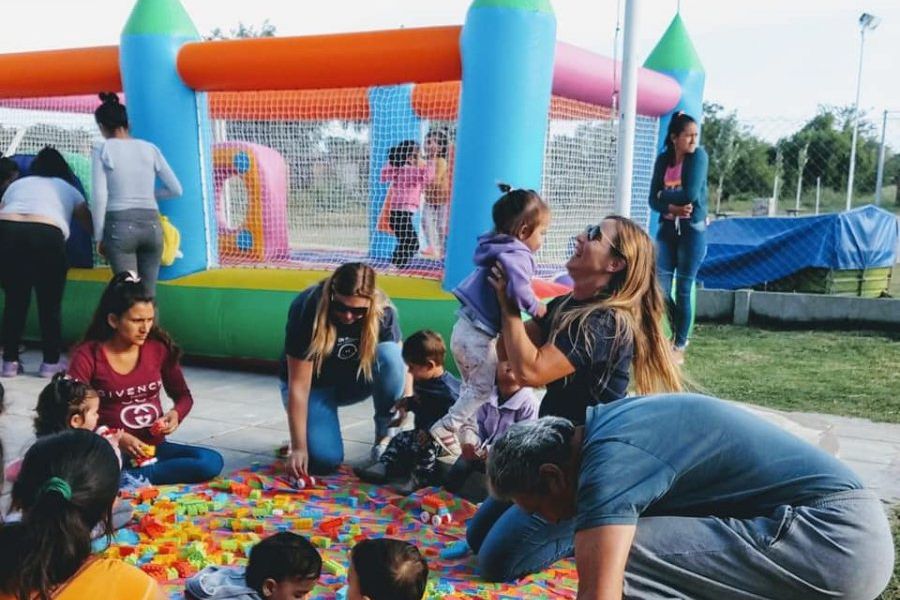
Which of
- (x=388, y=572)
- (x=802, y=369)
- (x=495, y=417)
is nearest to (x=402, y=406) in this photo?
(x=495, y=417)

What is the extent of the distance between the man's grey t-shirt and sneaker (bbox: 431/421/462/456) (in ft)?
5.63

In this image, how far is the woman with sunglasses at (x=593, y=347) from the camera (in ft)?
9.93

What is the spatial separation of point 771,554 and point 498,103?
371 cm

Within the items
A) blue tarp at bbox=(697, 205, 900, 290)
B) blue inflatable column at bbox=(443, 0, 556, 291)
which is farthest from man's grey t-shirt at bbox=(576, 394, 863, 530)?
blue tarp at bbox=(697, 205, 900, 290)

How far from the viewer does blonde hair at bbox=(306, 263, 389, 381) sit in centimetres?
394

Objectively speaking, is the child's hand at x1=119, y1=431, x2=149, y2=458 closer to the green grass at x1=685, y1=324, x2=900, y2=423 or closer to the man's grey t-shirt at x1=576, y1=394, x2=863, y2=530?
the man's grey t-shirt at x1=576, y1=394, x2=863, y2=530

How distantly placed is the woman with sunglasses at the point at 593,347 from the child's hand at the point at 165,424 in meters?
1.53

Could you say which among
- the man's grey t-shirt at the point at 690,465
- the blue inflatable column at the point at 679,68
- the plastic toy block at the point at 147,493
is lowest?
the plastic toy block at the point at 147,493

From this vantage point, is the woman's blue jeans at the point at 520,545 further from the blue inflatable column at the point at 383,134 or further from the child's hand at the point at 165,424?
the blue inflatable column at the point at 383,134

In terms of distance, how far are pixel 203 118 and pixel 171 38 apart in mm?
584

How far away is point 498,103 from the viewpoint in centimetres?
554

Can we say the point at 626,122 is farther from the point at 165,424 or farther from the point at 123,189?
the point at 123,189

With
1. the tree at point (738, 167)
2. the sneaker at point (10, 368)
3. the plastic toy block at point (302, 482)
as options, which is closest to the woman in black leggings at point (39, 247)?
the sneaker at point (10, 368)

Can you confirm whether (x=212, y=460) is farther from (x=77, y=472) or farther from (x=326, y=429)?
(x=77, y=472)
